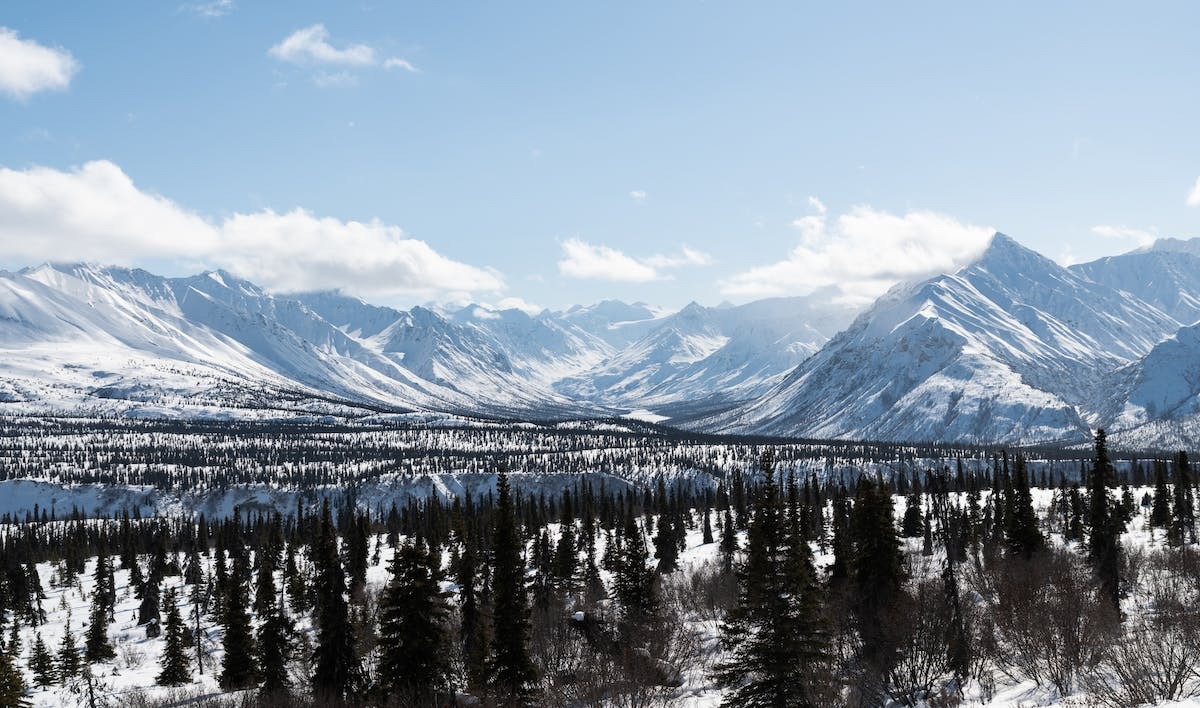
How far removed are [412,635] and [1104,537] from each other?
2215 inches

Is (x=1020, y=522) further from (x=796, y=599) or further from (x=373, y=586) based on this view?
(x=373, y=586)

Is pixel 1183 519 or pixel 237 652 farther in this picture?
pixel 1183 519

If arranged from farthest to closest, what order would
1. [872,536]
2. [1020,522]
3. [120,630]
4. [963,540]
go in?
[120,630] < [963,540] < [1020,522] < [872,536]

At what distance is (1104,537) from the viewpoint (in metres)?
69.4

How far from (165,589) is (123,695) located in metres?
71.9

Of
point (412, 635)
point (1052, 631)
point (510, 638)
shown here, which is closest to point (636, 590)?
point (510, 638)

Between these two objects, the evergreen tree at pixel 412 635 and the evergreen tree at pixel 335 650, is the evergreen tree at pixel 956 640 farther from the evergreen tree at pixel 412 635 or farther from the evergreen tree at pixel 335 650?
the evergreen tree at pixel 335 650

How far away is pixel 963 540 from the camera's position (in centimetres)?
11138

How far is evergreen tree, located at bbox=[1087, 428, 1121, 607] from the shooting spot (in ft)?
204

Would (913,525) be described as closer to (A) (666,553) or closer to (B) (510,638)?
(A) (666,553)

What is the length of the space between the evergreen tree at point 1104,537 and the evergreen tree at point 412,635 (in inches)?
1789

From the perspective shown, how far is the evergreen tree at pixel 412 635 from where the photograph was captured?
48.3m

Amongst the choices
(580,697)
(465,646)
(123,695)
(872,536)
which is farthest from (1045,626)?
(123,695)

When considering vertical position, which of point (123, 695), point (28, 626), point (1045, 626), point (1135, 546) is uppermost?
point (1045, 626)
